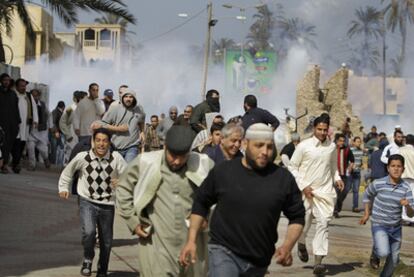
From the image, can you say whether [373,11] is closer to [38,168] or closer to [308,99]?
[308,99]

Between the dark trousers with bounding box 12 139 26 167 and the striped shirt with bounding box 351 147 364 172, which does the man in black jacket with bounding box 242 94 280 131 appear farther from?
the striped shirt with bounding box 351 147 364 172

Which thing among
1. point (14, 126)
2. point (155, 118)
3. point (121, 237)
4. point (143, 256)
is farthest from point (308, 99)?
point (143, 256)

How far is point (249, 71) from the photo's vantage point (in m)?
94.2

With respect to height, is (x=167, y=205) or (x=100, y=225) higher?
(x=167, y=205)

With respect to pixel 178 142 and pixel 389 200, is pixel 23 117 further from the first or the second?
pixel 178 142

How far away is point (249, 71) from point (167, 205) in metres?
87.4

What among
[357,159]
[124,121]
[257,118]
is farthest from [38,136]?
[257,118]

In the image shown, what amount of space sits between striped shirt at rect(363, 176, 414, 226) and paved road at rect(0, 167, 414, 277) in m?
1.53

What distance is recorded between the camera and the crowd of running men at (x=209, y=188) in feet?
22.1

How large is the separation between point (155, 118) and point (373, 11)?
8260 centimetres

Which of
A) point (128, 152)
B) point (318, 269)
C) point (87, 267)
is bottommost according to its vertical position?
point (318, 269)

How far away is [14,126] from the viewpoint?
18.6 metres

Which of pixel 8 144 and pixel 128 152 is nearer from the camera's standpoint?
pixel 128 152

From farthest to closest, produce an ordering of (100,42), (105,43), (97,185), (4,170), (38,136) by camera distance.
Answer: (100,42), (105,43), (38,136), (4,170), (97,185)
